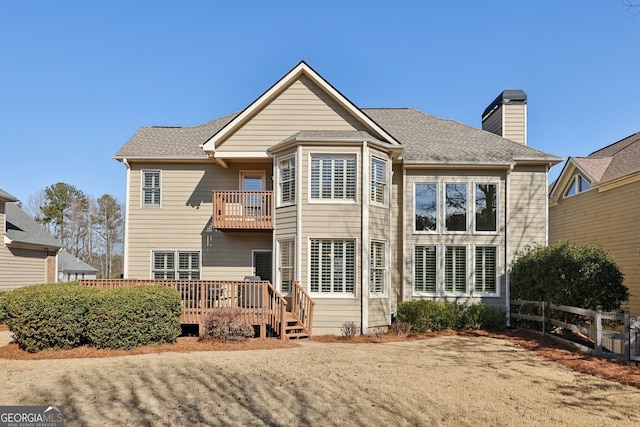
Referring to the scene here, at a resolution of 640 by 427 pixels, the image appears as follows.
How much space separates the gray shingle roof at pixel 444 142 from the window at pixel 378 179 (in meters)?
1.44

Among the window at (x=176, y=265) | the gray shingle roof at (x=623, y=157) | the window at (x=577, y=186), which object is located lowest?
the window at (x=176, y=265)

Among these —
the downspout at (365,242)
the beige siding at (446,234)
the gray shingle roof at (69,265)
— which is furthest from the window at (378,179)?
the gray shingle roof at (69,265)

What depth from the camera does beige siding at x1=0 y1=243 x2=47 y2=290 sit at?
22.1m

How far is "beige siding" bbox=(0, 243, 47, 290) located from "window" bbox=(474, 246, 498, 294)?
2018 cm

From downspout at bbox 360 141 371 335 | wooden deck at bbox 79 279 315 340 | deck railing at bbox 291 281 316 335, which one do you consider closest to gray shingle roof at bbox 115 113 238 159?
wooden deck at bbox 79 279 315 340

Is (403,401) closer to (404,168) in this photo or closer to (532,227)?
(404,168)

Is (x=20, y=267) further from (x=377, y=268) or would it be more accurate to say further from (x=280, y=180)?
(x=377, y=268)

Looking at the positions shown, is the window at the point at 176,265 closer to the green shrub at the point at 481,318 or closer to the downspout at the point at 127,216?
the downspout at the point at 127,216

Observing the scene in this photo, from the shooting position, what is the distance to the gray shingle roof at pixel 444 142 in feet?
56.3

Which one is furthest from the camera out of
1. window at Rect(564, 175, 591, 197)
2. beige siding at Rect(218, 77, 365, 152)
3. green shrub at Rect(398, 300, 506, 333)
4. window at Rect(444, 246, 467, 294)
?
window at Rect(564, 175, 591, 197)

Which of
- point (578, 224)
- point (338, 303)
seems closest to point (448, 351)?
point (338, 303)

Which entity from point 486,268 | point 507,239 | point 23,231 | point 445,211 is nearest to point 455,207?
point 445,211

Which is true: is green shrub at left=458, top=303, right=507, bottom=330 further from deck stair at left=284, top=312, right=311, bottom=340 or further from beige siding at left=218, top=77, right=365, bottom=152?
beige siding at left=218, top=77, right=365, bottom=152

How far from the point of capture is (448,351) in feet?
39.5
